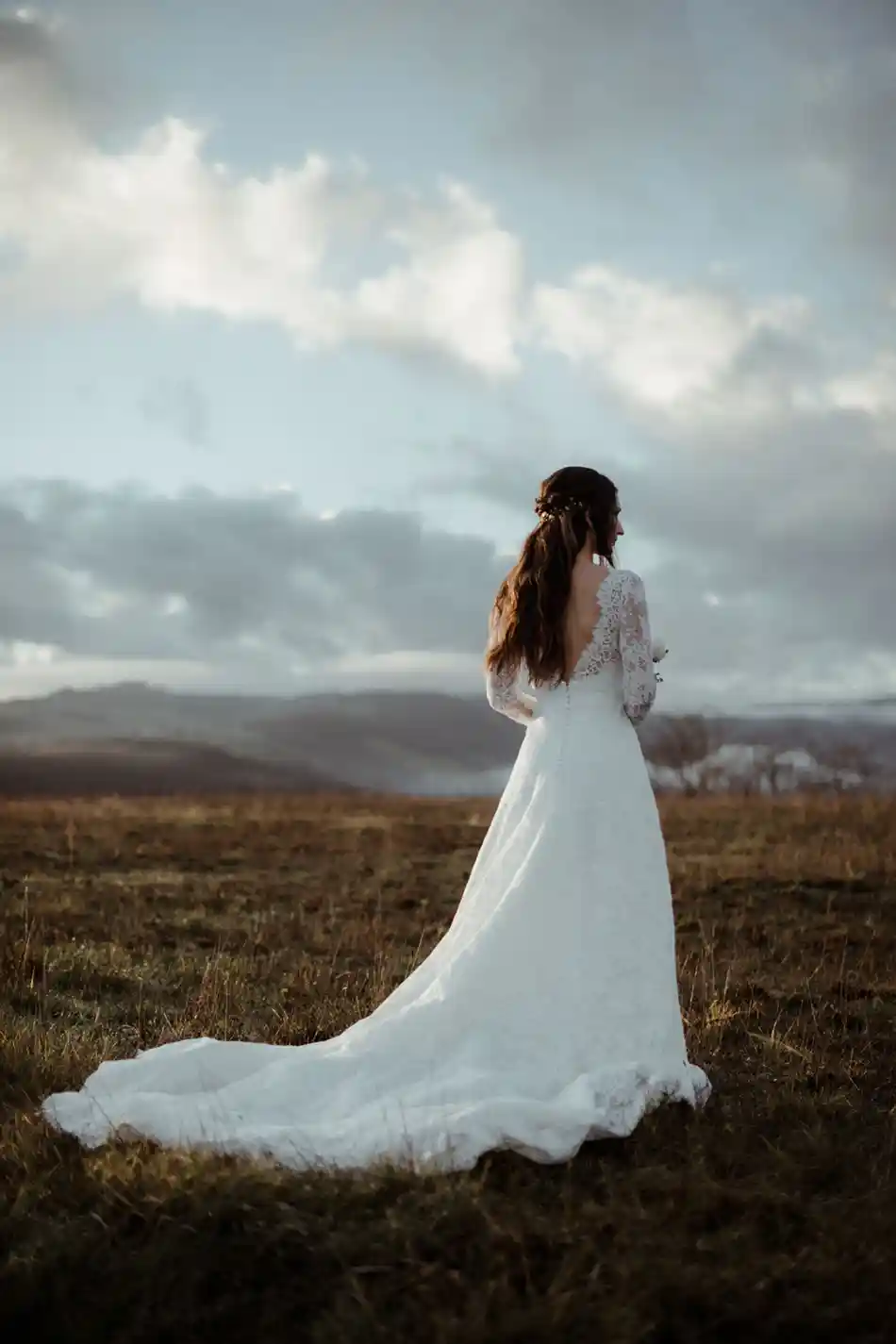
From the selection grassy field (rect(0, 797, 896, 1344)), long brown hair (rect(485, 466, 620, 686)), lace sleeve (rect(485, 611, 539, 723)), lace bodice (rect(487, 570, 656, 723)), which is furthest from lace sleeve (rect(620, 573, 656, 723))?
grassy field (rect(0, 797, 896, 1344))

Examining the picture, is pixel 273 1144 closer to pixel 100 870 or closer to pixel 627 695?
pixel 627 695

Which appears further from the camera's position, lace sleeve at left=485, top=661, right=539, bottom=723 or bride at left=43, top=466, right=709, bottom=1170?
lace sleeve at left=485, top=661, right=539, bottom=723

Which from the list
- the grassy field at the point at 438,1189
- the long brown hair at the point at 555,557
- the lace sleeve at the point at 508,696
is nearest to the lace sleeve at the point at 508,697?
the lace sleeve at the point at 508,696

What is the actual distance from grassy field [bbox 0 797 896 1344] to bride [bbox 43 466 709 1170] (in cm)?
19

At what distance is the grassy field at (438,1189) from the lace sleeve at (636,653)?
3.16 feet

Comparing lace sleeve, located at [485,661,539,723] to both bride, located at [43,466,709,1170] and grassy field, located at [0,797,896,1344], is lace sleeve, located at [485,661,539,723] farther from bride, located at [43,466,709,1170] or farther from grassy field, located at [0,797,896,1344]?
grassy field, located at [0,797,896,1344]

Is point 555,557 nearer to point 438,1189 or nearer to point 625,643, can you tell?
point 625,643

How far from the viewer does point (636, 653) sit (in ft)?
19.7

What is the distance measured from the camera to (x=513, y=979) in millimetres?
5820

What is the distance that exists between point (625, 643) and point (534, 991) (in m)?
1.77

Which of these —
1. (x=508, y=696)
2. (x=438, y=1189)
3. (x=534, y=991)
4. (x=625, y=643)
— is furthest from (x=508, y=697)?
(x=438, y=1189)

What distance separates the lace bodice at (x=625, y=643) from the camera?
601 centimetres

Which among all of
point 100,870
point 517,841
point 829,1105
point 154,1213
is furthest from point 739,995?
point 100,870

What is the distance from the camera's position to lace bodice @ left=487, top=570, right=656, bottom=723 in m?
6.01
